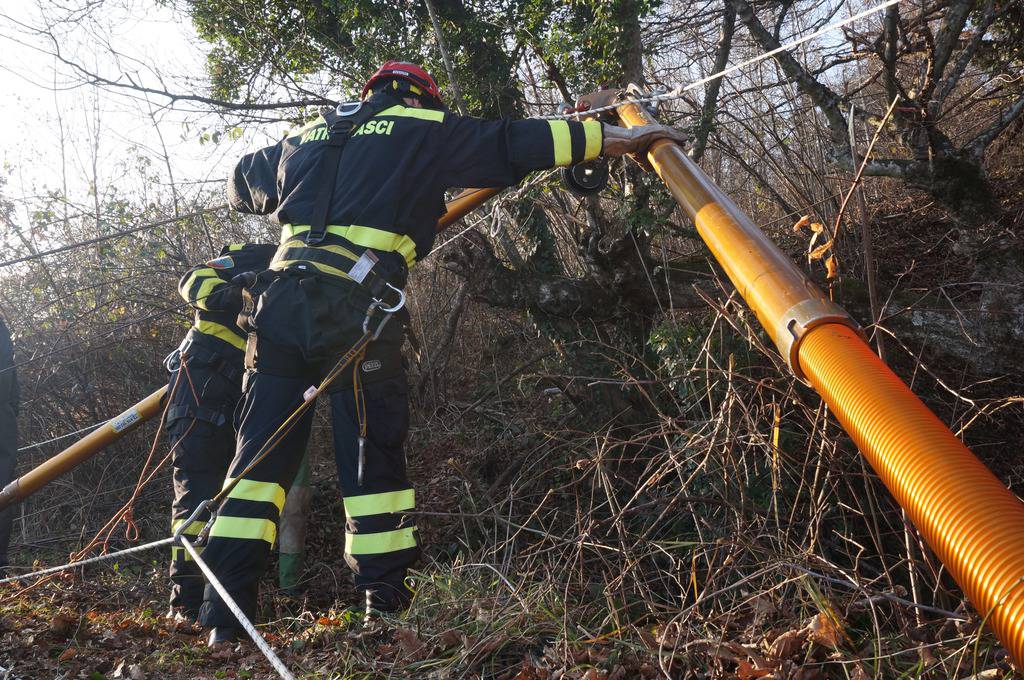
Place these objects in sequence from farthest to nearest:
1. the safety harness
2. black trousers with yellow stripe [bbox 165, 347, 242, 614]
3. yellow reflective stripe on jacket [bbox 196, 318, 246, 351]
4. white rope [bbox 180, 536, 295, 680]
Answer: yellow reflective stripe on jacket [bbox 196, 318, 246, 351] → black trousers with yellow stripe [bbox 165, 347, 242, 614] → the safety harness → white rope [bbox 180, 536, 295, 680]

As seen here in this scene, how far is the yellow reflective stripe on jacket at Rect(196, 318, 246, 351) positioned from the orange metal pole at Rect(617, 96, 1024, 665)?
268 cm

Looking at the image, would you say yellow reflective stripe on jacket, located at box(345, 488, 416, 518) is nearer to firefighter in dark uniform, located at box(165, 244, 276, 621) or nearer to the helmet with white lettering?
firefighter in dark uniform, located at box(165, 244, 276, 621)

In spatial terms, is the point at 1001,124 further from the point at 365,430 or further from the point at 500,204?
the point at 365,430

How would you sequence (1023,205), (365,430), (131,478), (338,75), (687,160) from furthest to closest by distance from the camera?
(338,75) → (131,478) → (1023,205) → (365,430) → (687,160)

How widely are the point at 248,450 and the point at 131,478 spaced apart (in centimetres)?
311

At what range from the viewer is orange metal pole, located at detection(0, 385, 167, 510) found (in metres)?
4.14

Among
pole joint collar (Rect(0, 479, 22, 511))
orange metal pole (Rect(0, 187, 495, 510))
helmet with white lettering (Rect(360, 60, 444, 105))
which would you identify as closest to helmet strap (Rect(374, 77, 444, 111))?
helmet with white lettering (Rect(360, 60, 444, 105))

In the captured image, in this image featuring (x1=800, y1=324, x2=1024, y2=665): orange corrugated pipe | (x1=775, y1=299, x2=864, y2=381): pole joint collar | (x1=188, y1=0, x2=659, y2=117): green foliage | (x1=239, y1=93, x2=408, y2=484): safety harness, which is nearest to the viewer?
(x1=800, y1=324, x2=1024, y2=665): orange corrugated pipe

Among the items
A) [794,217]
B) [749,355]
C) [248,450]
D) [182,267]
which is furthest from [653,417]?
[182,267]

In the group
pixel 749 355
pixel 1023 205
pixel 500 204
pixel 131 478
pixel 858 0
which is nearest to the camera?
pixel 749 355

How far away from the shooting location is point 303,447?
3189mm

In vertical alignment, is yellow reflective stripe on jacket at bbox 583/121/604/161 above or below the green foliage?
below

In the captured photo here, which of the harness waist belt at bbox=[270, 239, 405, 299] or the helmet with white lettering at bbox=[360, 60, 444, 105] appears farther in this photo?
the helmet with white lettering at bbox=[360, 60, 444, 105]

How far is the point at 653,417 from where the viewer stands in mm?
4168
